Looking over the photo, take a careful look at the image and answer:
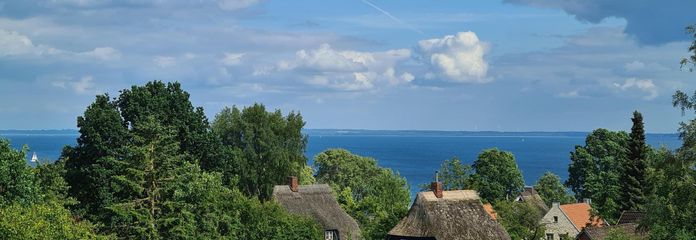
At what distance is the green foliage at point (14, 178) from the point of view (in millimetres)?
31422

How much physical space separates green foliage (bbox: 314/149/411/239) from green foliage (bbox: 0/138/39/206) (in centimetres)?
2594

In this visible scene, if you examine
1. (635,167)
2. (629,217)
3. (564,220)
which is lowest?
(564,220)

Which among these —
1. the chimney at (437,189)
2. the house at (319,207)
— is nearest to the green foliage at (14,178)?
the chimney at (437,189)

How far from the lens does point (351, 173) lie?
274 feet

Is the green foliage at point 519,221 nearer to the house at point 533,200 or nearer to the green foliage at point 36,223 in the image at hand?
the house at point 533,200

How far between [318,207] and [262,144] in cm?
866

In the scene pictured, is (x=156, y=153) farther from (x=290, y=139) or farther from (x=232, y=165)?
(x=290, y=139)

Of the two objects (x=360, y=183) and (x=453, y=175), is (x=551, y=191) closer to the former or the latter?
(x=453, y=175)

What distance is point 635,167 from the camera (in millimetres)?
58531

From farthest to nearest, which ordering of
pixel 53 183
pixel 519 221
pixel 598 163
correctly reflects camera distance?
pixel 598 163, pixel 519 221, pixel 53 183

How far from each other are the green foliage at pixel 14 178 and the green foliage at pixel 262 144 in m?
24.8

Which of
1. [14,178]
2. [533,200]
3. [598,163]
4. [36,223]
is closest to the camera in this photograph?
[36,223]

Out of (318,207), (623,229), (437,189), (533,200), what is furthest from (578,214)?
(437,189)

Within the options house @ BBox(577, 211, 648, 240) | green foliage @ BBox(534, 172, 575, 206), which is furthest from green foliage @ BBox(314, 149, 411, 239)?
house @ BBox(577, 211, 648, 240)
